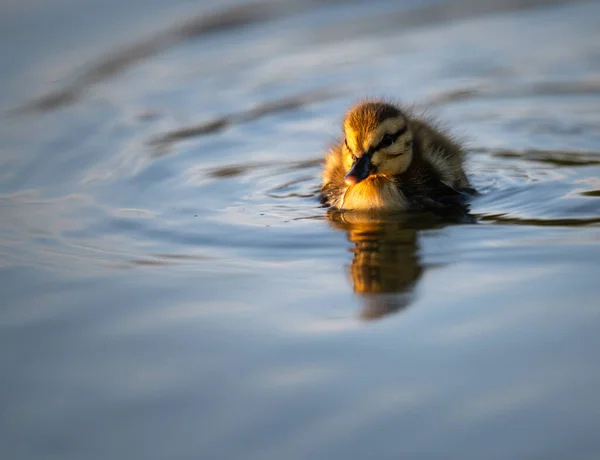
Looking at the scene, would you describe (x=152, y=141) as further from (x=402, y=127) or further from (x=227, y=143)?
(x=402, y=127)

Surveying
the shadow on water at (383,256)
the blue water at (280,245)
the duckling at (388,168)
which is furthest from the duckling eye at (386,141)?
the blue water at (280,245)

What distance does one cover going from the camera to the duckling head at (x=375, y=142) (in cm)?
613

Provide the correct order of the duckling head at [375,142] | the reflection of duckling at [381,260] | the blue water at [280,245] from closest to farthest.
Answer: the blue water at [280,245] < the reflection of duckling at [381,260] < the duckling head at [375,142]

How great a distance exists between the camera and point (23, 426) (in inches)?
133

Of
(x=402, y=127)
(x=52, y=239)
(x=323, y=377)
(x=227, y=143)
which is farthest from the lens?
(x=227, y=143)

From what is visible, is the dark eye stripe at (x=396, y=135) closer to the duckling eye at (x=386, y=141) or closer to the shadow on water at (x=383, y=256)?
the duckling eye at (x=386, y=141)

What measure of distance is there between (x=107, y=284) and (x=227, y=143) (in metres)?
3.10

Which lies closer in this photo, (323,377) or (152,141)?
(323,377)

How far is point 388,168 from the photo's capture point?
20.7 feet

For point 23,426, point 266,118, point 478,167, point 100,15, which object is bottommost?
point 23,426

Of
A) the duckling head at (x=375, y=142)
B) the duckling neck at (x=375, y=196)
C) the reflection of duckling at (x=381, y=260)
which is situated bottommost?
the reflection of duckling at (x=381, y=260)

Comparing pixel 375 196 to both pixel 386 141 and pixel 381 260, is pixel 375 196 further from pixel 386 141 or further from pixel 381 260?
pixel 381 260

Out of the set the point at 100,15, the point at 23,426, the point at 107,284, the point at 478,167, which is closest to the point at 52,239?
the point at 107,284

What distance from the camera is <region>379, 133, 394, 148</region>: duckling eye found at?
618cm
